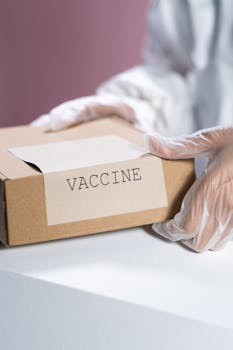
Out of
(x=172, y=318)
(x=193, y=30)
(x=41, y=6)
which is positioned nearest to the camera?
(x=172, y=318)

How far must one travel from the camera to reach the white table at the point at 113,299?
1.84ft

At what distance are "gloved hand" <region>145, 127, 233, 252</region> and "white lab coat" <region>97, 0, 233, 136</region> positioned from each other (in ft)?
1.57

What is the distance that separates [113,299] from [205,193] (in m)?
0.16

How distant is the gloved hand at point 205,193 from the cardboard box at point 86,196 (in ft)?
0.06

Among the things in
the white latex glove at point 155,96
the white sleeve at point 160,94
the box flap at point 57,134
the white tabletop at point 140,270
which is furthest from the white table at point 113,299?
the white sleeve at point 160,94

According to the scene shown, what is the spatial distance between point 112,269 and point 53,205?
9cm

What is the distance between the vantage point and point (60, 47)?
1994 millimetres

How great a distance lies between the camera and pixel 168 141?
68 cm

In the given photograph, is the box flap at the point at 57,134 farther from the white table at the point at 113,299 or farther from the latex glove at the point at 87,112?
the white table at the point at 113,299

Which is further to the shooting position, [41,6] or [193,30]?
[41,6]

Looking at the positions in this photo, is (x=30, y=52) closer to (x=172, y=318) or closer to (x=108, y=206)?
(x=108, y=206)

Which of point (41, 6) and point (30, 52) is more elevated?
point (41, 6)

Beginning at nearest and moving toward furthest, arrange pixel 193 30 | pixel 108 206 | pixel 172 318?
1. pixel 172 318
2. pixel 108 206
3. pixel 193 30

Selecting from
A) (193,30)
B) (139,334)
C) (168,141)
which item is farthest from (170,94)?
(139,334)
